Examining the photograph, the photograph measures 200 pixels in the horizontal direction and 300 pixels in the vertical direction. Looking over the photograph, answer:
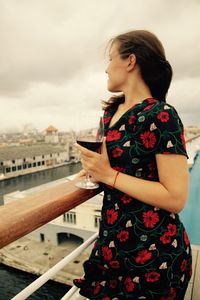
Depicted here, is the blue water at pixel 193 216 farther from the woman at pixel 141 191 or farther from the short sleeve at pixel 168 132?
the short sleeve at pixel 168 132

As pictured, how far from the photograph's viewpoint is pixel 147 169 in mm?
778

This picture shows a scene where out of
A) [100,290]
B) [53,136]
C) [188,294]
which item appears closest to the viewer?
[100,290]

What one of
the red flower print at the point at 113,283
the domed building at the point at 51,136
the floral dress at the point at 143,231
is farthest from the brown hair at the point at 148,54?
the domed building at the point at 51,136

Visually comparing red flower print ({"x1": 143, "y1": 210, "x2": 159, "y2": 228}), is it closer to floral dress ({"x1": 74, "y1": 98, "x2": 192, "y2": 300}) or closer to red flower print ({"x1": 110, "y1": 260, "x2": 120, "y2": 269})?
floral dress ({"x1": 74, "y1": 98, "x2": 192, "y2": 300})

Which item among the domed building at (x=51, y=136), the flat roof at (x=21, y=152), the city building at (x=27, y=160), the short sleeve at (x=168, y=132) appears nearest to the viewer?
the short sleeve at (x=168, y=132)

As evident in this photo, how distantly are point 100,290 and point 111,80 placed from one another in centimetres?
73

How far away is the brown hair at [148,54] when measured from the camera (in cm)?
83

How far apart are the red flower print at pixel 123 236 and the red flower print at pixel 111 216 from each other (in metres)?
0.04

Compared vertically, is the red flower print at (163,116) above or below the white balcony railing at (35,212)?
above

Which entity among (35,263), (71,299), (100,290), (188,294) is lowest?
(35,263)

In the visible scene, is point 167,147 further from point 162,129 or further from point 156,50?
point 156,50

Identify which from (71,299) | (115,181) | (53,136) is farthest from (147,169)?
(53,136)

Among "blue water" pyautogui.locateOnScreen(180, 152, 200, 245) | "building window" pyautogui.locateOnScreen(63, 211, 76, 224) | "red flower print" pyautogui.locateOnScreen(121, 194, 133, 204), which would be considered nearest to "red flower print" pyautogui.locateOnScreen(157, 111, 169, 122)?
"red flower print" pyautogui.locateOnScreen(121, 194, 133, 204)

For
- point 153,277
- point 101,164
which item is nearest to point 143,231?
point 153,277
